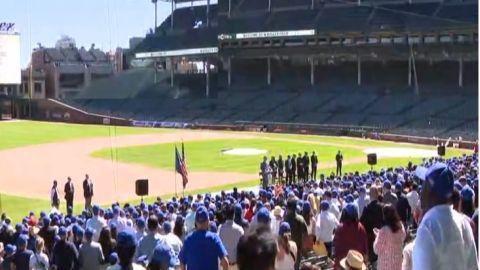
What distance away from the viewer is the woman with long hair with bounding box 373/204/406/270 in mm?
8281

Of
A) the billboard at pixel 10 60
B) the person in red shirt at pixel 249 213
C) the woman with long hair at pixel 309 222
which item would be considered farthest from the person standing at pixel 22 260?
the billboard at pixel 10 60

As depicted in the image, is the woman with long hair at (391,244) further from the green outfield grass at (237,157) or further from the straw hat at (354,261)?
the green outfield grass at (237,157)

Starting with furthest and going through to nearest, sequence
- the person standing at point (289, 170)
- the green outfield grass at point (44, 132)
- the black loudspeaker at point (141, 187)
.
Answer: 1. the green outfield grass at point (44, 132)
2. the person standing at point (289, 170)
3. the black loudspeaker at point (141, 187)

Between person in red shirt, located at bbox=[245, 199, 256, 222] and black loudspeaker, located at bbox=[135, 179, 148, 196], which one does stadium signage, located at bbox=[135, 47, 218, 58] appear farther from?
person in red shirt, located at bbox=[245, 199, 256, 222]

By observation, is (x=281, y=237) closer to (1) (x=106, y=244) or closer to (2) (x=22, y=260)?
(1) (x=106, y=244)

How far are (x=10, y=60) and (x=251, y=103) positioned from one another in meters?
51.3

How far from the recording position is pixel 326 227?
38.5ft

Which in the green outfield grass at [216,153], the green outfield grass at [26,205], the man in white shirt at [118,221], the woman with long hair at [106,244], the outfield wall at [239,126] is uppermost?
the woman with long hair at [106,244]

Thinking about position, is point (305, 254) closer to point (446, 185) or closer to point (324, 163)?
point (446, 185)

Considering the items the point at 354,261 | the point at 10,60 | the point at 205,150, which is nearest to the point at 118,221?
the point at 354,261

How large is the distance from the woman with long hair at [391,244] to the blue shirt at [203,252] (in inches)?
70.5

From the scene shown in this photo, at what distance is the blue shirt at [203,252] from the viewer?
25.2 ft

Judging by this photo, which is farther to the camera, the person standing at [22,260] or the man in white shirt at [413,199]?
the man in white shirt at [413,199]

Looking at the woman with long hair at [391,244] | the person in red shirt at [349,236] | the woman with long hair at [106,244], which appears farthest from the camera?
the woman with long hair at [106,244]
